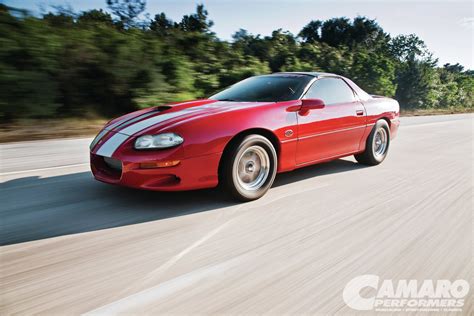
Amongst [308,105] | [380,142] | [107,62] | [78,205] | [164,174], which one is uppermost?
[107,62]

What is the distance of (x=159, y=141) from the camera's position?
3203 millimetres

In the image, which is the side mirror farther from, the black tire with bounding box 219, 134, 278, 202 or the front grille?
the front grille

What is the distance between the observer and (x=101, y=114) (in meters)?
9.50

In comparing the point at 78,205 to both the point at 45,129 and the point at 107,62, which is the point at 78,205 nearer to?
the point at 45,129

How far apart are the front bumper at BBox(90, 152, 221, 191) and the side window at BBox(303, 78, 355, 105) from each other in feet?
5.09

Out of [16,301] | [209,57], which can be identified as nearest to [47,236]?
[16,301]

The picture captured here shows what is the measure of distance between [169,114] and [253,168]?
947 mm

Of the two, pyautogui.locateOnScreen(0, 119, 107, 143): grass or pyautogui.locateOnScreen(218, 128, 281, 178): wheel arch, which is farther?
pyautogui.locateOnScreen(0, 119, 107, 143): grass

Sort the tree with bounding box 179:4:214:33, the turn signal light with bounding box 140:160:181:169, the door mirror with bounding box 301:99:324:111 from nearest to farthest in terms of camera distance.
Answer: the turn signal light with bounding box 140:160:181:169 → the door mirror with bounding box 301:99:324:111 → the tree with bounding box 179:4:214:33

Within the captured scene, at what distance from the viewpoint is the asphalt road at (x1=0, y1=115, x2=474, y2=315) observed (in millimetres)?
2000

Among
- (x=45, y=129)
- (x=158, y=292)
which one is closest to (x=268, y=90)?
(x=158, y=292)

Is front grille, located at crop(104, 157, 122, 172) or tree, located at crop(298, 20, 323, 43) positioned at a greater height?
tree, located at crop(298, 20, 323, 43)

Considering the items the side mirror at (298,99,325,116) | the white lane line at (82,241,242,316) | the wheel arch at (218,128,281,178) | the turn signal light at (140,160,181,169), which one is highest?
the side mirror at (298,99,325,116)

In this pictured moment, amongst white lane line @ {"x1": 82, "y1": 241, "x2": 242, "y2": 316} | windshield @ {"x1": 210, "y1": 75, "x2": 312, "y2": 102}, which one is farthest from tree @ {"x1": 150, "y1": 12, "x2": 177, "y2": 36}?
white lane line @ {"x1": 82, "y1": 241, "x2": 242, "y2": 316}
